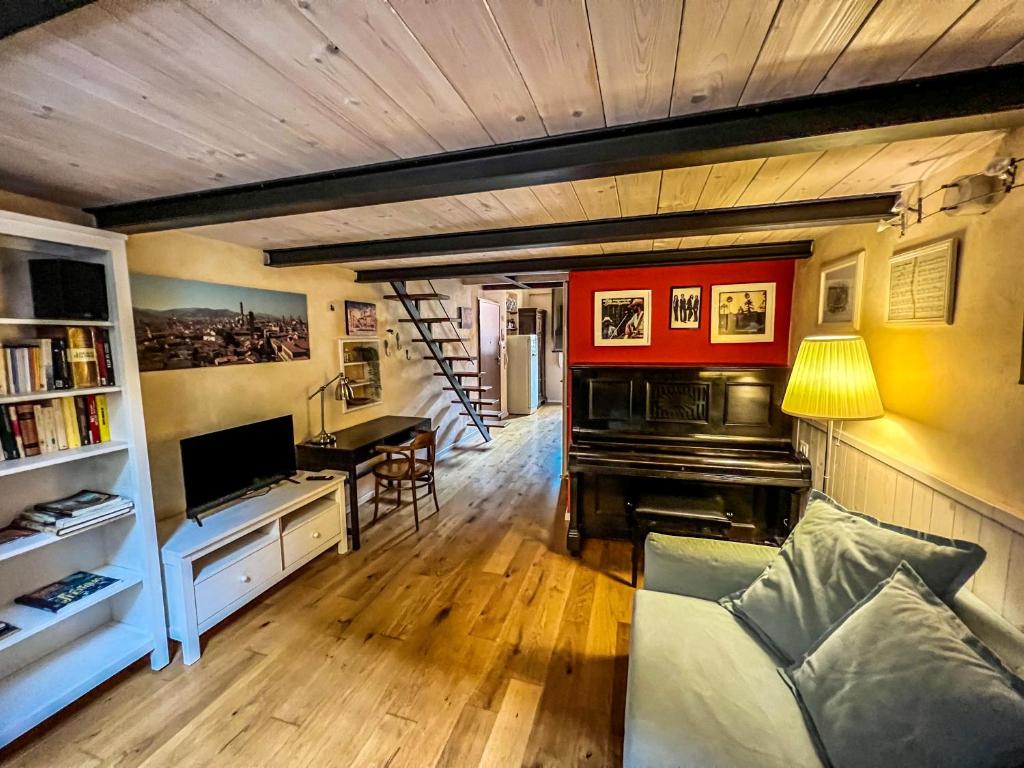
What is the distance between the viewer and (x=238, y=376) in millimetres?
2848

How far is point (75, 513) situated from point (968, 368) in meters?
3.51

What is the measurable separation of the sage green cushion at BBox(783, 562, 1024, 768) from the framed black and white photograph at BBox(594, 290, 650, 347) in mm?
2486

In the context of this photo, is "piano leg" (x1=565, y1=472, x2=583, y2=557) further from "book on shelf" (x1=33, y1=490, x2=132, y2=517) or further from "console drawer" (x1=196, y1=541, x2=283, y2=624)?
"book on shelf" (x1=33, y1=490, x2=132, y2=517)

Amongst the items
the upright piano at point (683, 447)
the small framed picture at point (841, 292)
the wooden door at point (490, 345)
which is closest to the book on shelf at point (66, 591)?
the upright piano at point (683, 447)

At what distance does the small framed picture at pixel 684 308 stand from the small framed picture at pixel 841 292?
0.84m

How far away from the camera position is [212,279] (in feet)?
8.75

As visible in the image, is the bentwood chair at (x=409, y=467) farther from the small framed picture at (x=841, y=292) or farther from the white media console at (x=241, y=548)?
the small framed picture at (x=841, y=292)

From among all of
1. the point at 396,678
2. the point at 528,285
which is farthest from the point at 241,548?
the point at 528,285

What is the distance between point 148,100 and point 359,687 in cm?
227

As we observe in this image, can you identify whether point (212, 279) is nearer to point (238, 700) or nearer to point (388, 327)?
point (388, 327)

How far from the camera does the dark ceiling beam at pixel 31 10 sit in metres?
0.75

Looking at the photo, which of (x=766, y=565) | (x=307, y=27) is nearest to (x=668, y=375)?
(x=766, y=565)

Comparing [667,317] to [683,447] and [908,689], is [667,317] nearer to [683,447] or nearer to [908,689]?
[683,447]

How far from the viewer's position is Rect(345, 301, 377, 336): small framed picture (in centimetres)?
390
